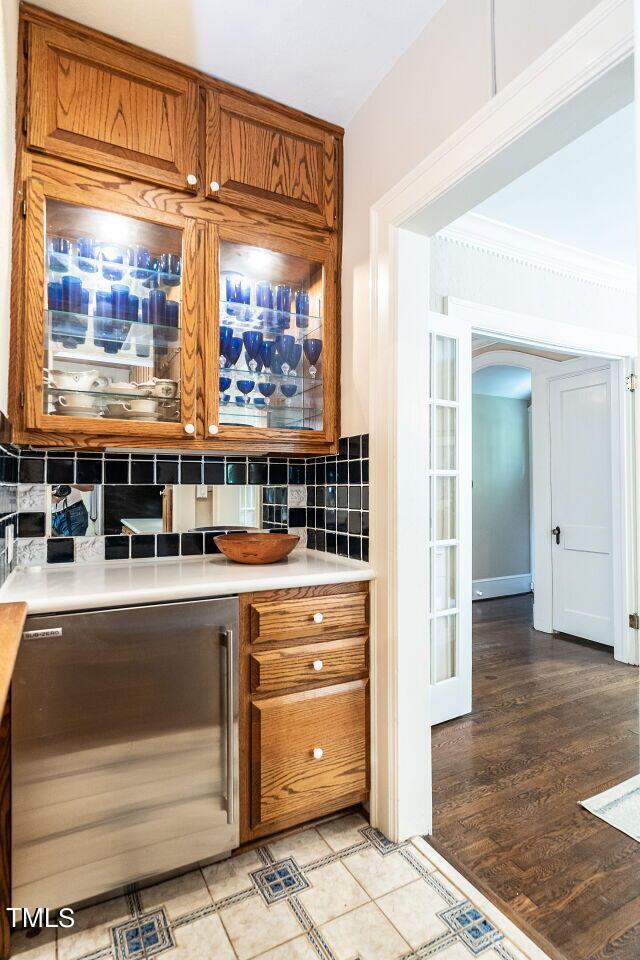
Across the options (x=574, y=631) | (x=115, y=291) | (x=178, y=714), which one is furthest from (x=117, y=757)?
(x=574, y=631)

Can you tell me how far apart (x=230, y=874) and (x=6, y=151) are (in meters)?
2.25

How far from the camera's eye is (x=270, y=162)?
198 centimetres

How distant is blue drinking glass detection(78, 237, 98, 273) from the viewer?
67.7 inches

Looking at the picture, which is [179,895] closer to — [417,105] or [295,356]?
[295,356]

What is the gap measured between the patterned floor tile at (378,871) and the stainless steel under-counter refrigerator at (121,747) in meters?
0.39

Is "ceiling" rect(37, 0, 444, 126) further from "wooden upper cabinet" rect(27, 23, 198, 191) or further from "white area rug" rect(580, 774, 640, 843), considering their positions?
"white area rug" rect(580, 774, 640, 843)

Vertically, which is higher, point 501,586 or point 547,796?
point 501,586

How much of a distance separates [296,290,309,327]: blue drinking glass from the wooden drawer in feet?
4.11

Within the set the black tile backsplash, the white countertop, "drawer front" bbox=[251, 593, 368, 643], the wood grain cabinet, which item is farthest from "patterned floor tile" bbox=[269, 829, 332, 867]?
the wood grain cabinet

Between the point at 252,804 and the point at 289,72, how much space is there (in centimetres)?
251

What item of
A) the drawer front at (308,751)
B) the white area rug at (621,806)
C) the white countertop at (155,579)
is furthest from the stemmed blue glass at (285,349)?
the white area rug at (621,806)

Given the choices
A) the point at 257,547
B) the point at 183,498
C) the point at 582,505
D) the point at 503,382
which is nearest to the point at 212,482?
the point at 183,498

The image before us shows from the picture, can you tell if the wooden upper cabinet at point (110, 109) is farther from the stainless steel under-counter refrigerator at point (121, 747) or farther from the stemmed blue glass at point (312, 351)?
the stainless steel under-counter refrigerator at point (121, 747)

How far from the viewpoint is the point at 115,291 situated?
5.89ft
